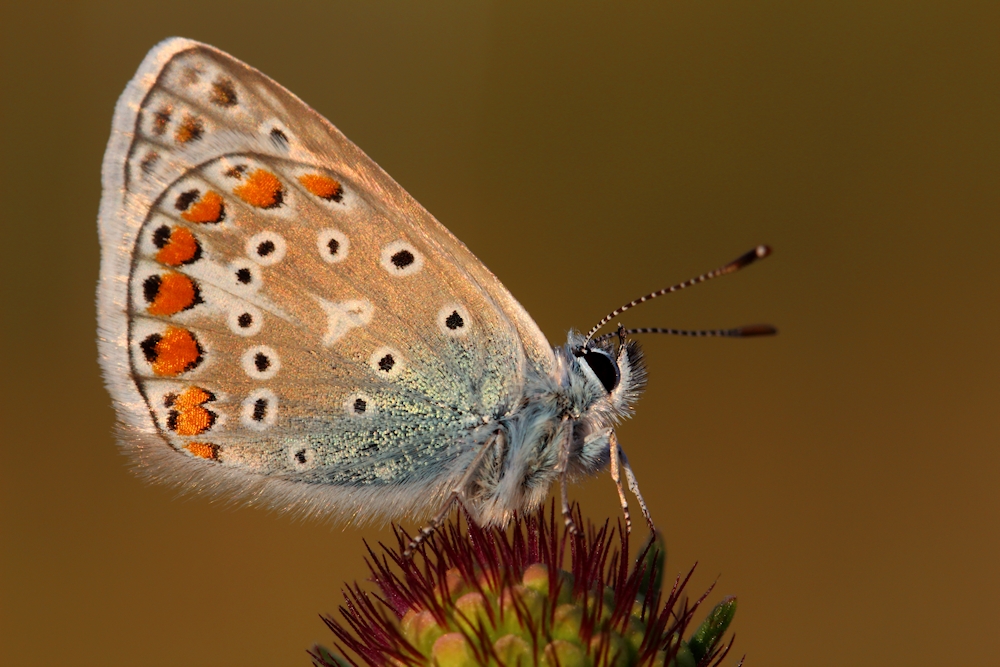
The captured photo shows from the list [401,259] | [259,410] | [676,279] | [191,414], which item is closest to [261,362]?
[259,410]

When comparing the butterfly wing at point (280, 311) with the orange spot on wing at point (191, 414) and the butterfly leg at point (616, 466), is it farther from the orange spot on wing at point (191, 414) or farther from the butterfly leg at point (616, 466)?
the butterfly leg at point (616, 466)

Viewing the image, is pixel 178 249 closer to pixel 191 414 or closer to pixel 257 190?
pixel 257 190

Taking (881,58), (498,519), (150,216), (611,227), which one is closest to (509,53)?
(611,227)

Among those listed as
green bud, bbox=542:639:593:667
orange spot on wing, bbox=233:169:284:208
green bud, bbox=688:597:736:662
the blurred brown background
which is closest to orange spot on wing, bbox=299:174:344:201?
orange spot on wing, bbox=233:169:284:208

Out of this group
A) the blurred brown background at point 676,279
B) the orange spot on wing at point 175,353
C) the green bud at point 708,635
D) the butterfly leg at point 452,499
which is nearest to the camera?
the green bud at point 708,635

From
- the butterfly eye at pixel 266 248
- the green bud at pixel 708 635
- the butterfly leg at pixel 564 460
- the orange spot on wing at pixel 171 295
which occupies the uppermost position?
the butterfly eye at pixel 266 248

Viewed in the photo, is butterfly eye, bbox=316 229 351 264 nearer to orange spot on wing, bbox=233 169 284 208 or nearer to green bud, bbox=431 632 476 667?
orange spot on wing, bbox=233 169 284 208

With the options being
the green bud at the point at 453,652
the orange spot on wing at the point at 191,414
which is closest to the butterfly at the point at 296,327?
the orange spot on wing at the point at 191,414
